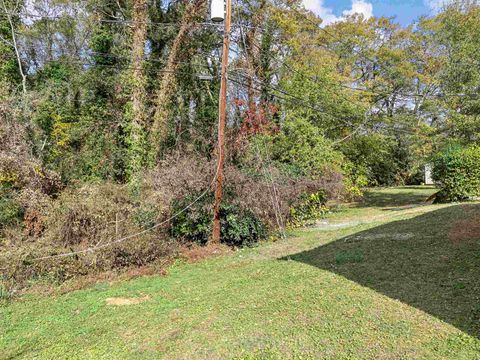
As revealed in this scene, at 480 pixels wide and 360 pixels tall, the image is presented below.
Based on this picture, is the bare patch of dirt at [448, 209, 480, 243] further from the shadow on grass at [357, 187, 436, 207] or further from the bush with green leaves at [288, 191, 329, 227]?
the shadow on grass at [357, 187, 436, 207]

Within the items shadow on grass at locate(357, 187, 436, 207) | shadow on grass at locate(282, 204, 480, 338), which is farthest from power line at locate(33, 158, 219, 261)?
shadow on grass at locate(357, 187, 436, 207)

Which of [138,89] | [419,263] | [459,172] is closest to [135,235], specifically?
[419,263]

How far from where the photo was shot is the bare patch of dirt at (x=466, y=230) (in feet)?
19.8

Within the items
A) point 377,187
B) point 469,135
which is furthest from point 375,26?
point 469,135

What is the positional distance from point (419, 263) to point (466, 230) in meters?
1.76

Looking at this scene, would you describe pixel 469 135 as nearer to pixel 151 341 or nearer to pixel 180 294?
pixel 180 294

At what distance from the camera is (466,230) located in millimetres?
6410

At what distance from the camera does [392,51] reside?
864 inches

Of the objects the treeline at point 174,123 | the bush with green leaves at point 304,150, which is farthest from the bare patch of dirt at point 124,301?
the bush with green leaves at point 304,150

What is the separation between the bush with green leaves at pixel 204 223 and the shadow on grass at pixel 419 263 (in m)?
1.93

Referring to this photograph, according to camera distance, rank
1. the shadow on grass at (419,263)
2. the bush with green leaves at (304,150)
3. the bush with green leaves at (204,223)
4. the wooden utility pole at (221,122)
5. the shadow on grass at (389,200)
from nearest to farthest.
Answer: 1. the shadow on grass at (419,263)
2. the wooden utility pole at (221,122)
3. the bush with green leaves at (204,223)
4. the bush with green leaves at (304,150)
5. the shadow on grass at (389,200)

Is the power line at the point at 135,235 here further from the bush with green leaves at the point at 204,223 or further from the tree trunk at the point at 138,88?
the tree trunk at the point at 138,88

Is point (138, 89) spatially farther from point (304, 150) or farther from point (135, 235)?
point (135, 235)

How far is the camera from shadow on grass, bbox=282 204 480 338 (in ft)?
13.1
